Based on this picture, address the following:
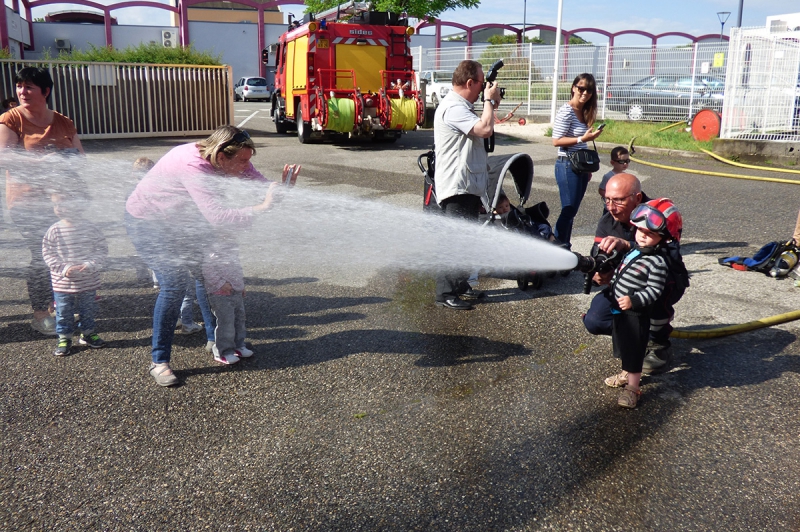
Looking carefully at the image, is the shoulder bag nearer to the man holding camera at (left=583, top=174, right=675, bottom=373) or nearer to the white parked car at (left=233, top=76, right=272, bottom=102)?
the man holding camera at (left=583, top=174, right=675, bottom=373)

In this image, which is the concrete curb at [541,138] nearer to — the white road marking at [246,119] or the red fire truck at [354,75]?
the red fire truck at [354,75]

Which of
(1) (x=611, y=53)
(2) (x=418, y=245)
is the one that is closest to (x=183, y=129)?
(1) (x=611, y=53)

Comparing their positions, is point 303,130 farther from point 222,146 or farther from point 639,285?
point 639,285

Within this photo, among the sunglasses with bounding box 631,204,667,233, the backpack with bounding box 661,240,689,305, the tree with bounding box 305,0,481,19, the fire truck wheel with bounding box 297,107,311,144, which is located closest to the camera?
the sunglasses with bounding box 631,204,667,233

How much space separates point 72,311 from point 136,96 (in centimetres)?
1379

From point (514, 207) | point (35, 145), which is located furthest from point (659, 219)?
point (35, 145)

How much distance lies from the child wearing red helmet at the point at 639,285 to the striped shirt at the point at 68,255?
3.16 m

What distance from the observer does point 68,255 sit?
4078 millimetres

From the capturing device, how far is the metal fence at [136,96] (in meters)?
15.6

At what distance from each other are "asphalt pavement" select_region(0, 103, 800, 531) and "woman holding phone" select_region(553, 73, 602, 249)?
30.5 inches

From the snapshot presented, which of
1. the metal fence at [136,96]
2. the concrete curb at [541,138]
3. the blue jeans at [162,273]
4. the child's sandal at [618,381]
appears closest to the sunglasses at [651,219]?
the child's sandal at [618,381]

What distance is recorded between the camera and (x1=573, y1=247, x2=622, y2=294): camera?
3.62 m

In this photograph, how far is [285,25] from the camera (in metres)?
47.4

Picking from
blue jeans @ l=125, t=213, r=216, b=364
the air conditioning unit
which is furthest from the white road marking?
the air conditioning unit
